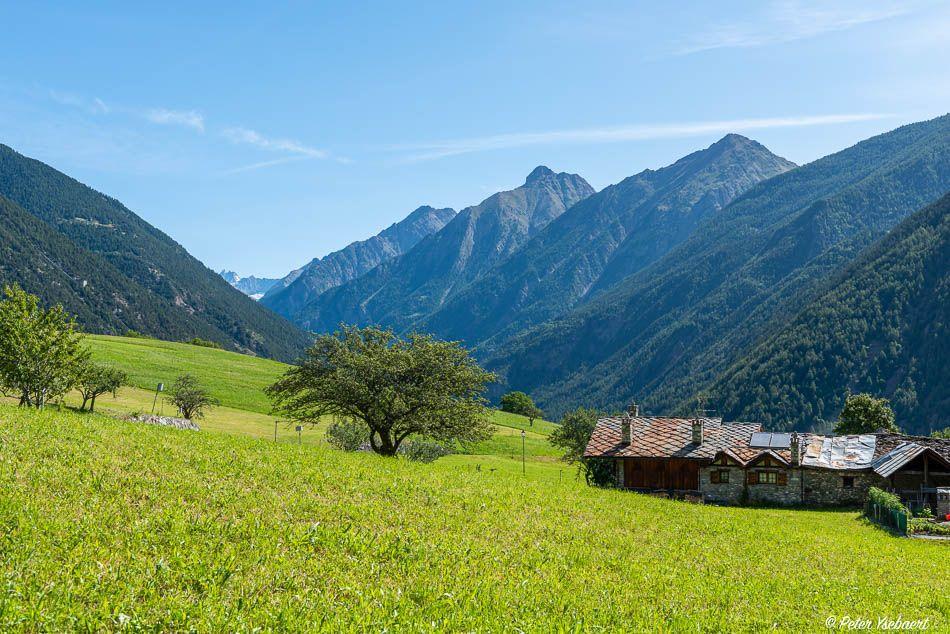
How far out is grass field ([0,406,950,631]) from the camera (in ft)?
32.7

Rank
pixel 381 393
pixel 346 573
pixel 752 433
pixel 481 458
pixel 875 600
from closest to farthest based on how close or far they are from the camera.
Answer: pixel 346 573
pixel 875 600
pixel 381 393
pixel 752 433
pixel 481 458

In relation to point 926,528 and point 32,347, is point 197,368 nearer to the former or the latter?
point 32,347

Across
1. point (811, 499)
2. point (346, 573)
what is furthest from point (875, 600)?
point (811, 499)

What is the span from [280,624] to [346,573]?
110 inches

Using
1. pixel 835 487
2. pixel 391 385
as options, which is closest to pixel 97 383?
pixel 391 385

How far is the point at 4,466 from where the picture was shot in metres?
14.6

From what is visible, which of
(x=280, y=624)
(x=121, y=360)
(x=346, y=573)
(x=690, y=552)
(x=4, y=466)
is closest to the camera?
(x=280, y=624)

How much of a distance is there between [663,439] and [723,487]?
607 centimetres

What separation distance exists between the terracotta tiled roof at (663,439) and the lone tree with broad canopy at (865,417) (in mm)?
33412

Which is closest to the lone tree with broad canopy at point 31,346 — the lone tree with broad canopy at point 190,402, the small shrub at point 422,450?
the small shrub at point 422,450

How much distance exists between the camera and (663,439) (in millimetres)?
57250

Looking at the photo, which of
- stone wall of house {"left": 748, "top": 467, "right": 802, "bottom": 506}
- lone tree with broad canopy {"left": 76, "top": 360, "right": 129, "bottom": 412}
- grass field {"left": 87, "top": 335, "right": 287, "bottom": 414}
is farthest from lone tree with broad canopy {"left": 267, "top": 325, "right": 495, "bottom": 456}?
grass field {"left": 87, "top": 335, "right": 287, "bottom": 414}

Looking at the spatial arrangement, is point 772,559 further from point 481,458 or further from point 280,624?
point 481,458

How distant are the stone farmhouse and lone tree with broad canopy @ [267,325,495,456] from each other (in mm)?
18743
